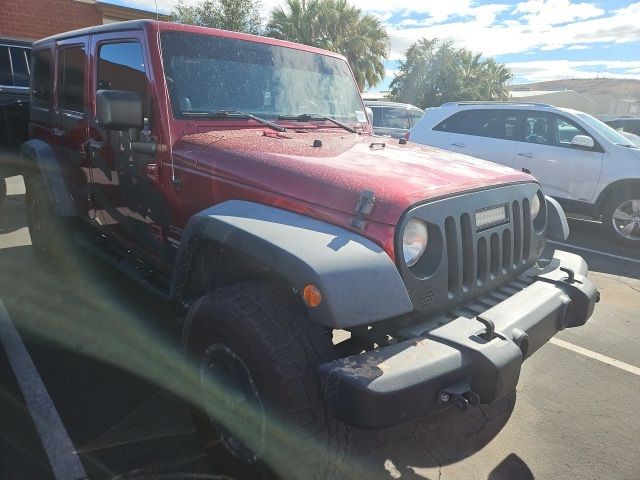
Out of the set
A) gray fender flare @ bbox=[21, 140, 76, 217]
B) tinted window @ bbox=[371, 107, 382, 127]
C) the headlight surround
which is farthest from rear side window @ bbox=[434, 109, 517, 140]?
gray fender flare @ bbox=[21, 140, 76, 217]

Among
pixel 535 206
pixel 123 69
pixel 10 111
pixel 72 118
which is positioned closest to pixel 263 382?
pixel 535 206

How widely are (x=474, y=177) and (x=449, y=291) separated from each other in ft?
2.14

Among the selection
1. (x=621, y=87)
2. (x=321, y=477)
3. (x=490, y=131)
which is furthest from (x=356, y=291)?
(x=621, y=87)

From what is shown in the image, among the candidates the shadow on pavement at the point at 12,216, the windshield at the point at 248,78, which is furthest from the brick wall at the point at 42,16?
the windshield at the point at 248,78

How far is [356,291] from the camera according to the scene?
5.85 feet

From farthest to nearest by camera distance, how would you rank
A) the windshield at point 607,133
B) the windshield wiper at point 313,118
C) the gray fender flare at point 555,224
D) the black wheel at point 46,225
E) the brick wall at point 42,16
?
the brick wall at point 42,16, the windshield at point 607,133, the black wheel at point 46,225, the windshield wiper at point 313,118, the gray fender flare at point 555,224

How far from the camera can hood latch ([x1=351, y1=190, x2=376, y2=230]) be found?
203cm

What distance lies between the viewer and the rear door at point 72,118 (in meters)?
3.76

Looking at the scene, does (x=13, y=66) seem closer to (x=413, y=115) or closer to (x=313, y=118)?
→ (x=313, y=118)

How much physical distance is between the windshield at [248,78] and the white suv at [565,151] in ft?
13.5

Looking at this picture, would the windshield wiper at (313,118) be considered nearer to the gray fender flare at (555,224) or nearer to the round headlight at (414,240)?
the gray fender flare at (555,224)

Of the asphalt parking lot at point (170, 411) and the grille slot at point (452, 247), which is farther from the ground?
the grille slot at point (452, 247)

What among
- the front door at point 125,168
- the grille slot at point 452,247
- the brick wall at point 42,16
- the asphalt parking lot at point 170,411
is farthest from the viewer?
the brick wall at point 42,16

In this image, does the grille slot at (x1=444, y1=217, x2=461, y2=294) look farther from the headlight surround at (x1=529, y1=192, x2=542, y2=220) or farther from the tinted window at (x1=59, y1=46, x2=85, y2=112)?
the tinted window at (x1=59, y1=46, x2=85, y2=112)
